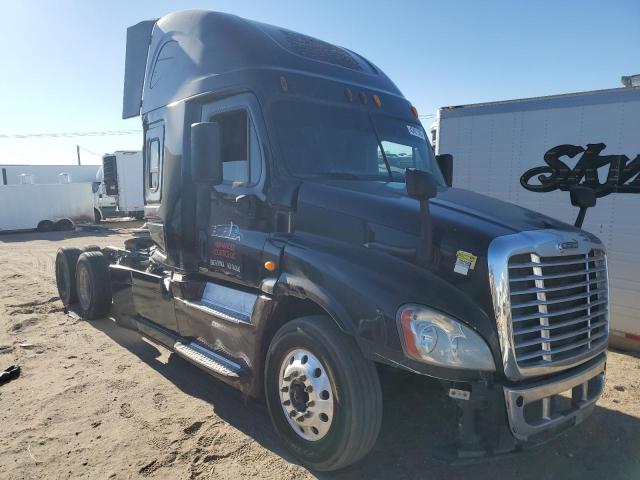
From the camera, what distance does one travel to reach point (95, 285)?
674 cm

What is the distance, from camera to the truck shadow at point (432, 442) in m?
3.29

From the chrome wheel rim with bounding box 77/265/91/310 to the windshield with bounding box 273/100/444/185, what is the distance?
15.1ft

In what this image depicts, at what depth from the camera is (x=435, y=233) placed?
2975 mm

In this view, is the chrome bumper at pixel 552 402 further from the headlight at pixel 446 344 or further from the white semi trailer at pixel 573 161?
the white semi trailer at pixel 573 161

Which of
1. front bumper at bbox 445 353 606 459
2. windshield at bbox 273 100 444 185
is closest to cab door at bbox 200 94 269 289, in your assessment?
windshield at bbox 273 100 444 185

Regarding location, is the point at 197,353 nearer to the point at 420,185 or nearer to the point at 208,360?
the point at 208,360

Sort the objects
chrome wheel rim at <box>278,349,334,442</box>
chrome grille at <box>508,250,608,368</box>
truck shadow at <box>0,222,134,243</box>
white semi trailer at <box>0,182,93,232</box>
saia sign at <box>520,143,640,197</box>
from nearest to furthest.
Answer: chrome grille at <box>508,250,608,368</box>, chrome wheel rim at <box>278,349,334,442</box>, saia sign at <box>520,143,640,197</box>, truck shadow at <box>0,222,134,243</box>, white semi trailer at <box>0,182,93,232</box>

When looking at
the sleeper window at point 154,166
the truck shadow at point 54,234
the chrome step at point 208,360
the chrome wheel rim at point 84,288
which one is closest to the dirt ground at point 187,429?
the chrome step at point 208,360

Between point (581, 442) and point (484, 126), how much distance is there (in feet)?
13.9

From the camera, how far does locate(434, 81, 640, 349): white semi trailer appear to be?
17.9ft

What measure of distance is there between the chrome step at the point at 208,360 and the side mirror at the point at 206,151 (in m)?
1.48

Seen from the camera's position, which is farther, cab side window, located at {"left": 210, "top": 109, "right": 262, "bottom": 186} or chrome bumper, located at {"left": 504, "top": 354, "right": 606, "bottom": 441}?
cab side window, located at {"left": 210, "top": 109, "right": 262, "bottom": 186}

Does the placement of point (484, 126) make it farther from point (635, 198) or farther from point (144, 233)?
point (144, 233)

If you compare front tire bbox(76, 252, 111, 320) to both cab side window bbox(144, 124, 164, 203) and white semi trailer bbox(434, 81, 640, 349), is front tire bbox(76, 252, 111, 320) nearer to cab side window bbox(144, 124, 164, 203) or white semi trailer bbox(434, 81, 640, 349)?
cab side window bbox(144, 124, 164, 203)
